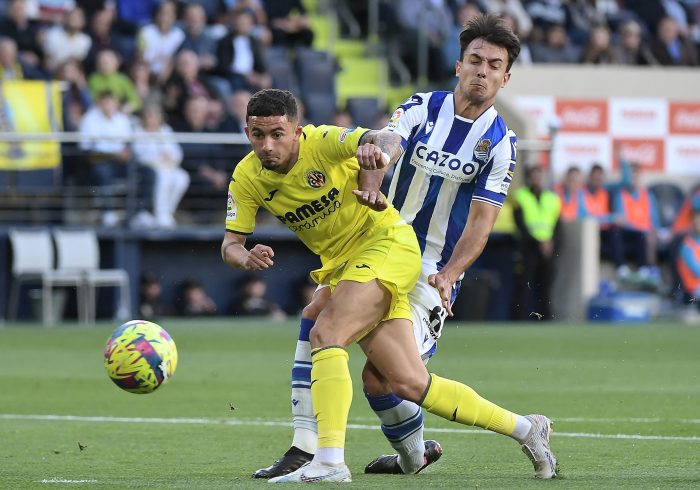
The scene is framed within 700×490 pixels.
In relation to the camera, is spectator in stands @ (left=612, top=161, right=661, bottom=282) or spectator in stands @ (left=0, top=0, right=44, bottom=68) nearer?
spectator in stands @ (left=0, top=0, right=44, bottom=68)

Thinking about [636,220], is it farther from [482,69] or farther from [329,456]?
[329,456]

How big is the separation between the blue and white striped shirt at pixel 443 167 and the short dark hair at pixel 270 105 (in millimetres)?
772

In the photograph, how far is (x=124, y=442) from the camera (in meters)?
8.70

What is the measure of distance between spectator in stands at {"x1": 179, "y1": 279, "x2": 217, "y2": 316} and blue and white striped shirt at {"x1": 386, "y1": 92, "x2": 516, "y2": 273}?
486 inches

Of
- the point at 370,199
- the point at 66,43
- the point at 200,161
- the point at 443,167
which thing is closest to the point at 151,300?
the point at 200,161

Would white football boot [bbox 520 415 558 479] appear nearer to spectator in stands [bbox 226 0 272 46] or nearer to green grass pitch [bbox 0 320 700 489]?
green grass pitch [bbox 0 320 700 489]

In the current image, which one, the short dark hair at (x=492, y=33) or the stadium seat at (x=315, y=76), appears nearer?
the short dark hair at (x=492, y=33)

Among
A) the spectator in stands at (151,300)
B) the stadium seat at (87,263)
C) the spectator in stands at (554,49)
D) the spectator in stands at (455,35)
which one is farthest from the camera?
the spectator in stands at (554,49)

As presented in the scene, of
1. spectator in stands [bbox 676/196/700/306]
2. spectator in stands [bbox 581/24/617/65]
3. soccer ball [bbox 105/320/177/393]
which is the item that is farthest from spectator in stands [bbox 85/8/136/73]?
soccer ball [bbox 105/320/177/393]

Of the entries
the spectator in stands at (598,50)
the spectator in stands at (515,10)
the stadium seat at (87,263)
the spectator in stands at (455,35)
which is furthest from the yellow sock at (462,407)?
the spectator in stands at (598,50)

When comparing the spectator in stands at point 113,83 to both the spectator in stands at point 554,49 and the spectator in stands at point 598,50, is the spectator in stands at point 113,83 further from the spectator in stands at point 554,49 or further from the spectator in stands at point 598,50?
the spectator in stands at point 598,50

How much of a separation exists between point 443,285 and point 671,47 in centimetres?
1984

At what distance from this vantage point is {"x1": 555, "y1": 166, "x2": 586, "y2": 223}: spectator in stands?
861 inches

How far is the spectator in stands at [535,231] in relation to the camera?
808 inches
